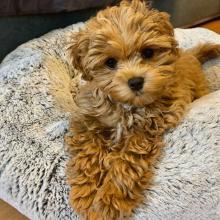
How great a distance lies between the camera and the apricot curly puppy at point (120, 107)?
47.7 inches

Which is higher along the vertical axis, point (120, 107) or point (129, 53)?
point (129, 53)

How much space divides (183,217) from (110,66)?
477mm

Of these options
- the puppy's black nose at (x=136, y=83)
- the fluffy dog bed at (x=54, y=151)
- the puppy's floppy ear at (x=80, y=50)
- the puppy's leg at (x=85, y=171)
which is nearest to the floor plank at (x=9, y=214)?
the fluffy dog bed at (x=54, y=151)

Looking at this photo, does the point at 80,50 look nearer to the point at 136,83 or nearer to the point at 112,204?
the point at 136,83

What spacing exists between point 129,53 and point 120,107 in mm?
199

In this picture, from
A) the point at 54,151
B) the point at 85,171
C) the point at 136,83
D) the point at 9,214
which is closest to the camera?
the point at 136,83

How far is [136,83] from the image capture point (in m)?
1.18

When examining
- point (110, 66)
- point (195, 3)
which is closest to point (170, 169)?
point (110, 66)

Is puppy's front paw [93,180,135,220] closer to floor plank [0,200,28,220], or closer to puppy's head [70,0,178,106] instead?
puppy's head [70,0,178,106]

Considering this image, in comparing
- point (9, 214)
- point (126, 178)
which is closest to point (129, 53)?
point (126, 178)

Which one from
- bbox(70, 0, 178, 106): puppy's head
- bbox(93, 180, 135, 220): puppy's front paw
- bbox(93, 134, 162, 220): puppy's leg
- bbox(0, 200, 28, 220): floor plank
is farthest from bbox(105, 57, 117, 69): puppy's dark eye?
bbox(0, 200, 28, 220): floor plank

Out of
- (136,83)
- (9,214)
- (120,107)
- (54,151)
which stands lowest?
(9,214)

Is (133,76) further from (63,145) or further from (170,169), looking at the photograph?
(63,145)

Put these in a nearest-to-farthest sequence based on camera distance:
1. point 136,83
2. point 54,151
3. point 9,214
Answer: point 136,83 → point 54,151 → point 9,214
